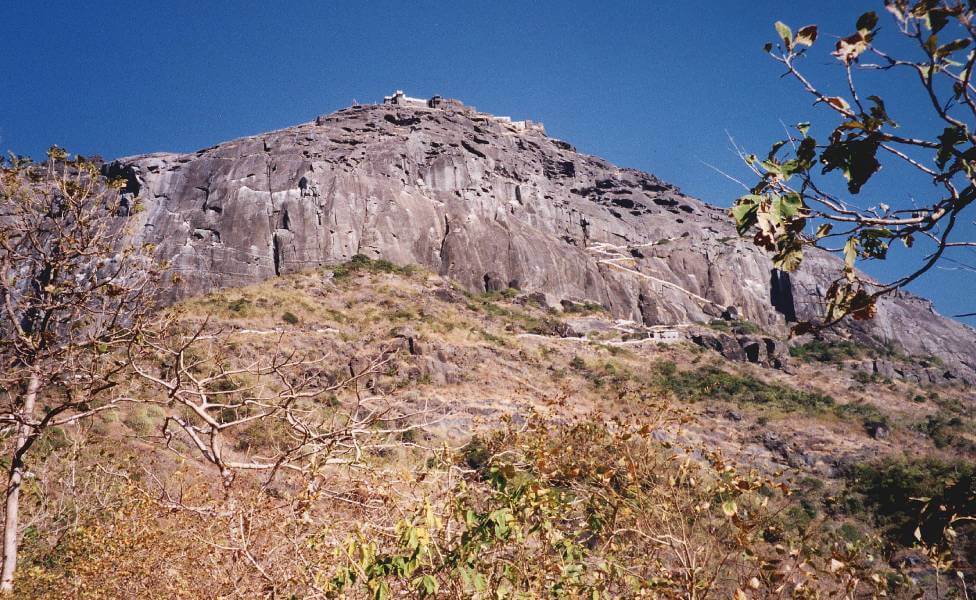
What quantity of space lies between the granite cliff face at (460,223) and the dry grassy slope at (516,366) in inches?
166

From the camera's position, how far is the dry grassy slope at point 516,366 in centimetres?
2556

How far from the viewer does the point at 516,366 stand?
32.9 metres

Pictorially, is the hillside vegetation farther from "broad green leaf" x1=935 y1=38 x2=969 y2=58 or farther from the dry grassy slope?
"broad green leaf" x1=935 y1=38 x2=969 y2=58

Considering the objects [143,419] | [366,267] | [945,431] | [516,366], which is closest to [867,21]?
[143,419]

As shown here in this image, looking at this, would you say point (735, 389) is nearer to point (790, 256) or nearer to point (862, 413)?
point (862, 413)

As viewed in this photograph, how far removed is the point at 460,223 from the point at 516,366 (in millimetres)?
22198

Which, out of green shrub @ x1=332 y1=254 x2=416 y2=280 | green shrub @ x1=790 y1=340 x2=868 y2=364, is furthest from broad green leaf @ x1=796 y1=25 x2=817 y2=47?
green shrub @ x1=790 y1=340 x2=868 y2=364

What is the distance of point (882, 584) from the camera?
9.85 ft

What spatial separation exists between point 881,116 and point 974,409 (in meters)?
50.3

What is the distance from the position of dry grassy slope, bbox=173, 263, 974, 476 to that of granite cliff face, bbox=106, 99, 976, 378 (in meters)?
4.23

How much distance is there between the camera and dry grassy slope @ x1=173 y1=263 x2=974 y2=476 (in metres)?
25.6

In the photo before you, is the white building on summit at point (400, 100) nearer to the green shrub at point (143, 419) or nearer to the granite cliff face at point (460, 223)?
the granite cliff face at point (460, 223)

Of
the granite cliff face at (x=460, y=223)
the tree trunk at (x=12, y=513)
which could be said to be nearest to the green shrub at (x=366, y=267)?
the granite cliff face at (x=460, y=223)

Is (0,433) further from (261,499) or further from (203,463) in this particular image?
(203,463)
